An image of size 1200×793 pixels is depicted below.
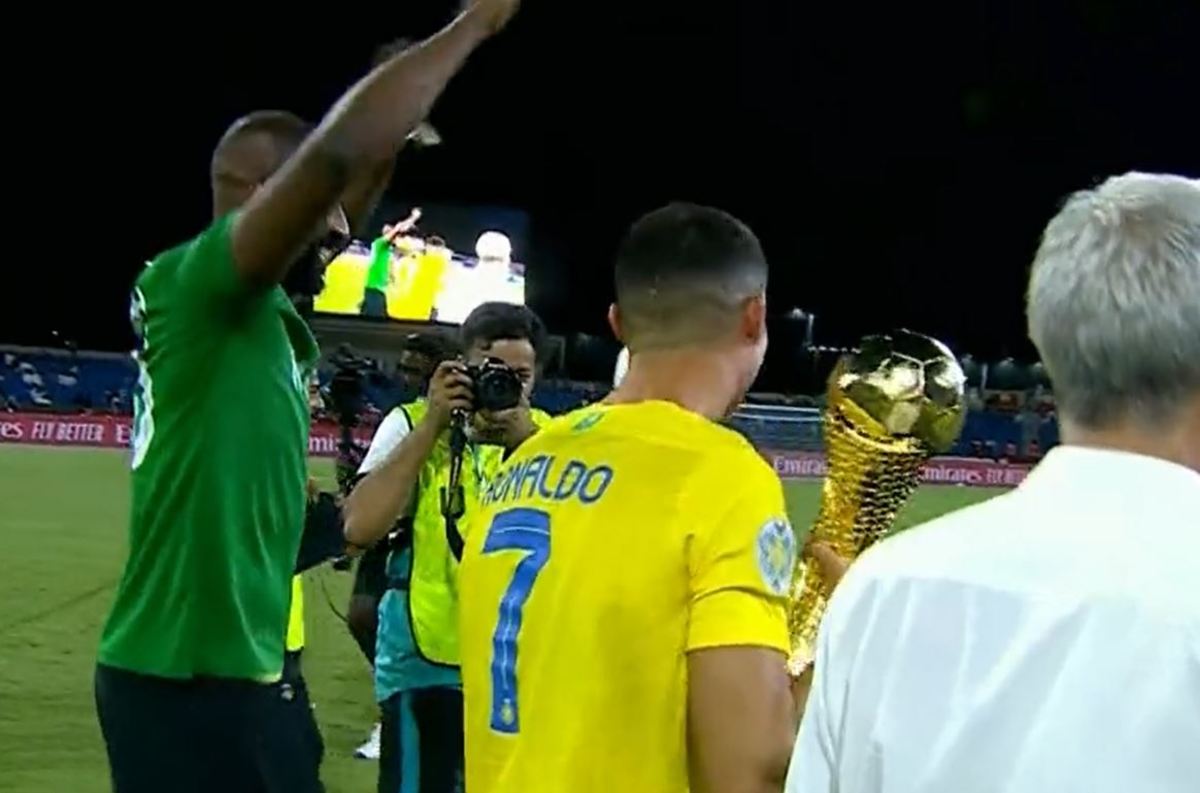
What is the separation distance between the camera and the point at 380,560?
19.8 feet

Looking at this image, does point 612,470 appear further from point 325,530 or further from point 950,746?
point 325,530

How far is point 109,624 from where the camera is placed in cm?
336

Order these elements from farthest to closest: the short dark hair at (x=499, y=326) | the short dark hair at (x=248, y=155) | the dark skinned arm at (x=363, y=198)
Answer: the short dark hair at (x=499, y=326)
the dark skinned arm at (x=363, y=198)
the short dark hair at (x=248, y=155)

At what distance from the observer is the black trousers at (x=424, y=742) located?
531cm

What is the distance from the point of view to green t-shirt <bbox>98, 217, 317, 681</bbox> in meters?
3.24

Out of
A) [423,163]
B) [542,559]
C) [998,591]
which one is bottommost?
[423,163]

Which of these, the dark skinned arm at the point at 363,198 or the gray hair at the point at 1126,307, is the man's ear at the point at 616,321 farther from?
the gray hair at the point at 1126,307

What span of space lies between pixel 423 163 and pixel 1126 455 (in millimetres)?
33854

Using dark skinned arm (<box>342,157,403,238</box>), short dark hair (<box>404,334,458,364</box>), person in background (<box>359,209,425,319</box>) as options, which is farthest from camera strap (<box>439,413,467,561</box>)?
person in background (<box>359,209,425,319</box>)

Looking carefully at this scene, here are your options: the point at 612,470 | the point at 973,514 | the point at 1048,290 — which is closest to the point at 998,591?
the point at 973,514

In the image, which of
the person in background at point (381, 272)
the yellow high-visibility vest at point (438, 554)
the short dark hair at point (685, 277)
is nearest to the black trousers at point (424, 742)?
the yellow high-visibility vest at point (438, 554)

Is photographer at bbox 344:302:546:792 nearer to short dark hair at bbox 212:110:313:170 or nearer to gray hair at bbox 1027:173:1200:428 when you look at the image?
short dark hair at bbox 212:110:313:170

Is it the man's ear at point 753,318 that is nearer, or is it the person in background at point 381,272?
the man's ear at point 753,318

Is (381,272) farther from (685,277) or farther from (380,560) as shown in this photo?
(685,277)
